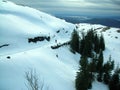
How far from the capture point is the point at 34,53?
2714 inches

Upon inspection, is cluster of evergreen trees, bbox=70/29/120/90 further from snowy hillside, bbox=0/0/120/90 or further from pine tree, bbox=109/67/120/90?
snowy hillside, bbox=0/0/120/90

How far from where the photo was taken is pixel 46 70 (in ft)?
203

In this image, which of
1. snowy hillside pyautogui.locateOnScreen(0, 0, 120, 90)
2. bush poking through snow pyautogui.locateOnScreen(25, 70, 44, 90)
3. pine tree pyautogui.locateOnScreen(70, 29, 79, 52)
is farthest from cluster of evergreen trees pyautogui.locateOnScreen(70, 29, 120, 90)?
bush poking through snow pyautogui.locateOnScreen(25, 70, 44, 90)

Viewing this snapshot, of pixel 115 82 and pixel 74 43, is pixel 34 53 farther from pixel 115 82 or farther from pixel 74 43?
pixel 115 82

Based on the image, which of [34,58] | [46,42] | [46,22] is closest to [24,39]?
[46,42]

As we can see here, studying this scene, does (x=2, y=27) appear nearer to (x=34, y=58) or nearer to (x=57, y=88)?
(x=34, y=58)

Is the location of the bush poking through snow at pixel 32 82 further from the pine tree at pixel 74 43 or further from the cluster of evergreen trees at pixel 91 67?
the pine tree at pixel 74 43

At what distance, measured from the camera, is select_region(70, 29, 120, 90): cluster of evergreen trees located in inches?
2304

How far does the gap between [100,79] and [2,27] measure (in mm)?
49027

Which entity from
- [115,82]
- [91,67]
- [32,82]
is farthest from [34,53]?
[32,82]

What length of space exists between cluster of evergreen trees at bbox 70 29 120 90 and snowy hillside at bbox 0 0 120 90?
2.96m

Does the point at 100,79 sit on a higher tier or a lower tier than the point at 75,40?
lower

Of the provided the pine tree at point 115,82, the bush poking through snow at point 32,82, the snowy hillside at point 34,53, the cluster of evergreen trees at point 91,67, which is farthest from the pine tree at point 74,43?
the bush poking through snow at point 32,82

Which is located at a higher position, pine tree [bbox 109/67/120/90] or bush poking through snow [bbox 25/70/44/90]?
bush poking through snow [bbox 25/70/44/90]
